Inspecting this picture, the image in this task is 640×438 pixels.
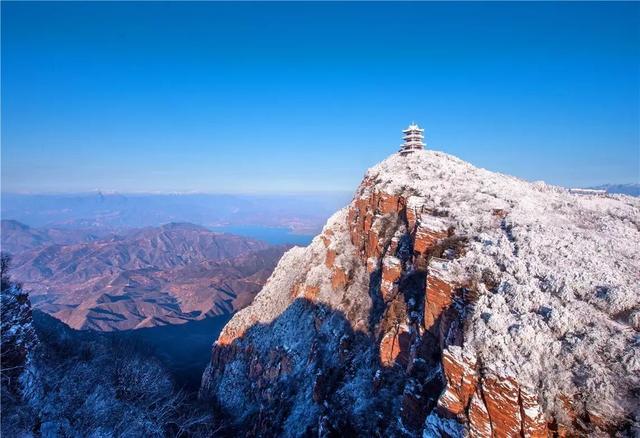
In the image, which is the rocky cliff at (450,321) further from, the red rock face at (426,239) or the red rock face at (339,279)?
the red rock face at (339,279)

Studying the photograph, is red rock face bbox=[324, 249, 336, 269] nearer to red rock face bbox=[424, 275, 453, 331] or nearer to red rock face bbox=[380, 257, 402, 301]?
red rock face bbox=[380, 257, 402, 301]

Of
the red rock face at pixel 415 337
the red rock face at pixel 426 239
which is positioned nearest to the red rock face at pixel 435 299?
the red rock face at pixel 415 337

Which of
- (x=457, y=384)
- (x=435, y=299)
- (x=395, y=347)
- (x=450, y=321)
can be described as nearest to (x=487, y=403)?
(x=457, y=384)

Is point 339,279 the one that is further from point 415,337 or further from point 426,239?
point 415,337

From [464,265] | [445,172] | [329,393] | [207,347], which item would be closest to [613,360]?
[464,265]

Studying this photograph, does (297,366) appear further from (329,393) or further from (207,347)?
(207,347)

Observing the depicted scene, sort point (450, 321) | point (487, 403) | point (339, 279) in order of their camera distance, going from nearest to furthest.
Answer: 1. point (487, 403)
2. point (450, 321)
3. point (339, 279)

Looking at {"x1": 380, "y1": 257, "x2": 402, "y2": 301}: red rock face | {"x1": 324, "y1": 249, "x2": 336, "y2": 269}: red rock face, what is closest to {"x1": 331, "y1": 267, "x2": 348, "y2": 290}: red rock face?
{"x1": 324, "y1": 249, "x2": 336, "y2": 269}: red rock face
